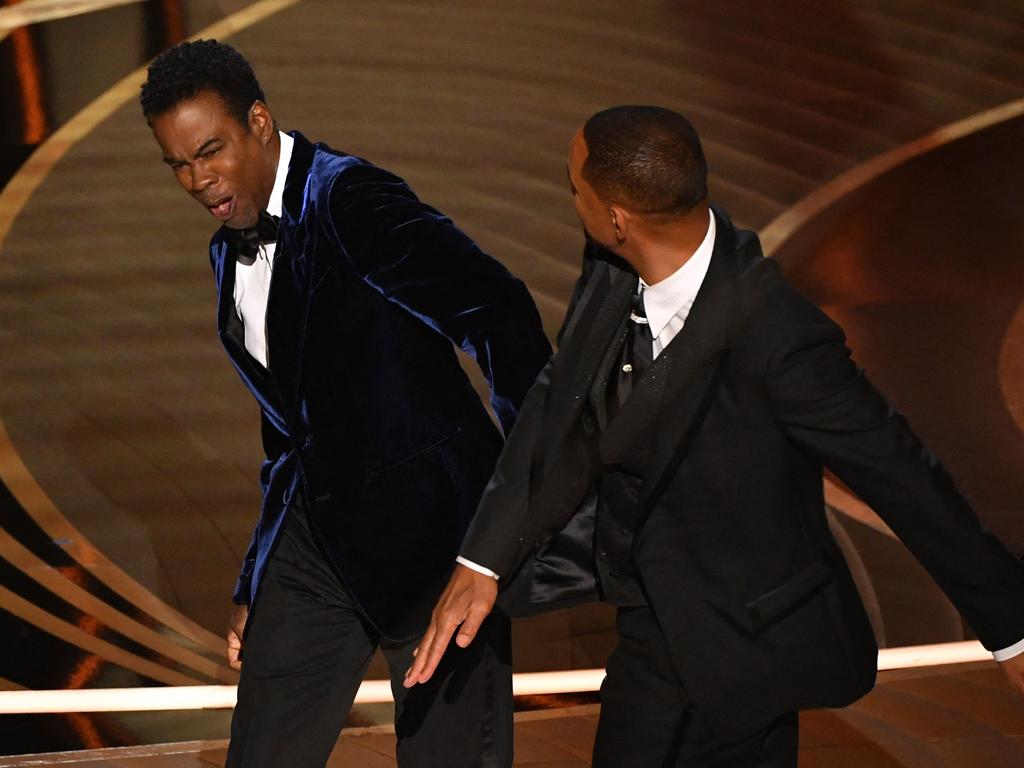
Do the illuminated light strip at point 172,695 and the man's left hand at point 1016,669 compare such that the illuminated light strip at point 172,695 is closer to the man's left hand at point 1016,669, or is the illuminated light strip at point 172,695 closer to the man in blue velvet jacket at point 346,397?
the man in blue velvet jacket at point 346,397

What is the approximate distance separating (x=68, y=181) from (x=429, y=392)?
11.0 feet

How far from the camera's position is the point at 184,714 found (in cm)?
334

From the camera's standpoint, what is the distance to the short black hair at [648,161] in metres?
1.58

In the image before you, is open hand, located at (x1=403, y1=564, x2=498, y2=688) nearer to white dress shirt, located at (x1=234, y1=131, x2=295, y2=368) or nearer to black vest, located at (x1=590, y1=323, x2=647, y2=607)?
Answer: black vest, located at (x1=590, y1=323, x2=647, y2=607)

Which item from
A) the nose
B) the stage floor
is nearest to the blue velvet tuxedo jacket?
the nose

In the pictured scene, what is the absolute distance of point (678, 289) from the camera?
5.43ft

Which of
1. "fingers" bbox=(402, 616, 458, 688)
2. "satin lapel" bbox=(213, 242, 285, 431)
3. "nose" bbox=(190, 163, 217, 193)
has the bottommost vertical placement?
"fingers" bbox=(402, 616, 458, 688)

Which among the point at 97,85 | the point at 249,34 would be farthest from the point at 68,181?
the point at 249,34

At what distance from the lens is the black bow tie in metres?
1.99

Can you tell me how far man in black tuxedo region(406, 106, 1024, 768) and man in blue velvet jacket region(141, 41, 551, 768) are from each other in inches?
7.3

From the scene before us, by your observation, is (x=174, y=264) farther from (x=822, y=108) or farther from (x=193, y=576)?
(x=822, y=108)

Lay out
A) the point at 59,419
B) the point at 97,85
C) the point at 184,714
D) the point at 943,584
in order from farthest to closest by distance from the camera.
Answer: the point at 97,85
the point at 59,419
the point at 184,714
the point at 943,584

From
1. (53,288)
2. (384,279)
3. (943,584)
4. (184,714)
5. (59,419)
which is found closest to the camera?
(943,584)

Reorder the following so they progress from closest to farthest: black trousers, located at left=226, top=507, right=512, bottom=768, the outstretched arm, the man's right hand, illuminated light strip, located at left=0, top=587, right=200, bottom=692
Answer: the outstretched arm, black trousers, located at left=226, top=507, right=512, bottom=768, the man's right hand, illuminated light strip, located at left=0, top=587, right=200, bottom=692
